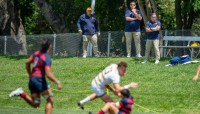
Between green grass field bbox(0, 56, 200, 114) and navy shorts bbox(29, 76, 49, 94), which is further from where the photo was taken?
green grass field bbox(0, 56, 200, 114)

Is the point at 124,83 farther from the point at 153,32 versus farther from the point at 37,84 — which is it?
the point at 37,84

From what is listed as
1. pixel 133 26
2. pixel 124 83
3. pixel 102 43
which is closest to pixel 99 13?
pixel 102 43

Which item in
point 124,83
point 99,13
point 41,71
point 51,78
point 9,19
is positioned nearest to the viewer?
point 51,78

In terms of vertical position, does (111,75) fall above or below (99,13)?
below

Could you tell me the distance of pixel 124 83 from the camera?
2545cm

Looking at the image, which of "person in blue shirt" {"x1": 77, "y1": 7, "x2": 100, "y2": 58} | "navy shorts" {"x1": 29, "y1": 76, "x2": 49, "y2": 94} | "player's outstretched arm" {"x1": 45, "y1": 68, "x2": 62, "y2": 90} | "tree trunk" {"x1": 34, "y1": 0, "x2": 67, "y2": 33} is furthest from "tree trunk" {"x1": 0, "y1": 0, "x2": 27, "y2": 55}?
"player's outstretched arm" {"x1": 45, "y1": 68, "x2": 62, "y2": 90}

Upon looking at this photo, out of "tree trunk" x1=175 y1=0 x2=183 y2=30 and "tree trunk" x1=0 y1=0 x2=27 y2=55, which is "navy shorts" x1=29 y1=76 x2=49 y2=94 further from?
"tree trunk" x1=175 y1=0 x2=183 y2=30

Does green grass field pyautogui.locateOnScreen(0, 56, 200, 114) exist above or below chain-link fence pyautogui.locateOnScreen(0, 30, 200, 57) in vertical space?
below

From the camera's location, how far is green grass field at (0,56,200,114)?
2241 centimetres

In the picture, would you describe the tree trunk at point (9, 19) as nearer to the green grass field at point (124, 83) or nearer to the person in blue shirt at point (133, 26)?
the green grass field at point (124, 83)

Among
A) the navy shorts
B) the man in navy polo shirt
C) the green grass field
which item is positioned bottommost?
the green grass field

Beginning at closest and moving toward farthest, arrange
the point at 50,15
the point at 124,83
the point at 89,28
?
the point at 124,83
the point at 89,28
the point at 50,15

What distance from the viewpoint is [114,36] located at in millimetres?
32312

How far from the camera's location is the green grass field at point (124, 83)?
882 inches
